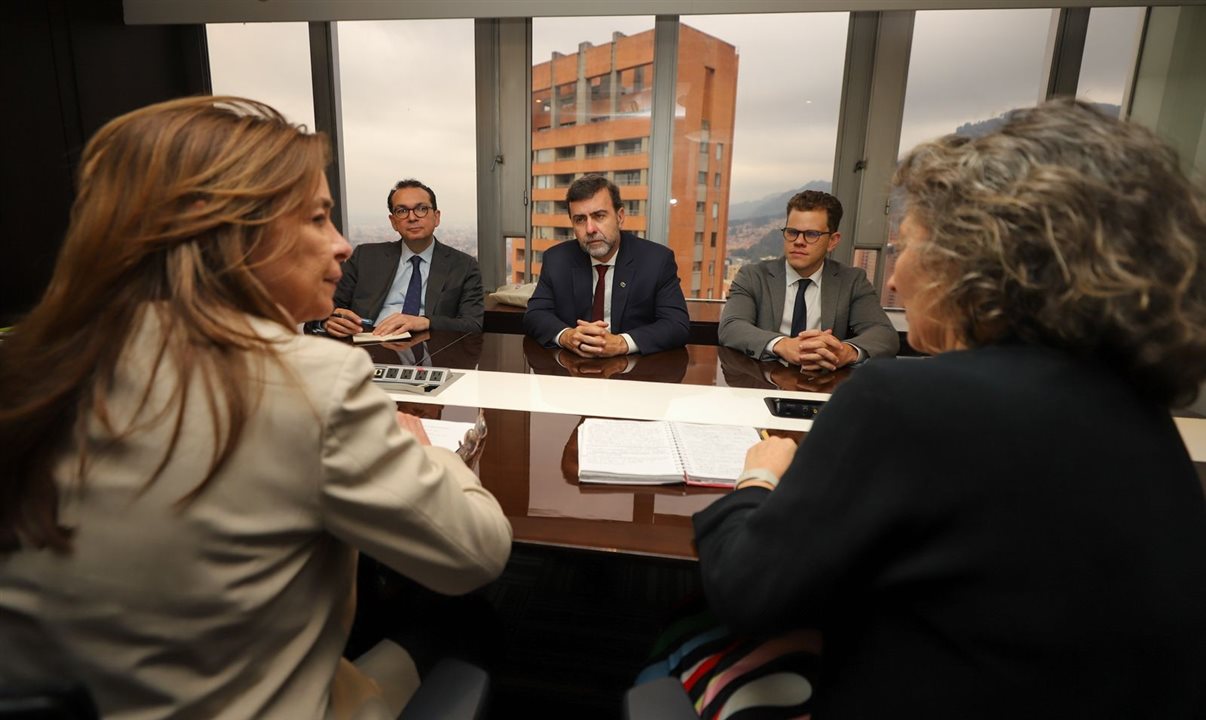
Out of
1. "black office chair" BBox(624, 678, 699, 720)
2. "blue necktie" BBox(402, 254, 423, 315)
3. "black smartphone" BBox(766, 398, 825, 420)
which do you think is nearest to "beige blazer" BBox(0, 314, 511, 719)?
"black office chair" BBox(624, 678, 699, 720)

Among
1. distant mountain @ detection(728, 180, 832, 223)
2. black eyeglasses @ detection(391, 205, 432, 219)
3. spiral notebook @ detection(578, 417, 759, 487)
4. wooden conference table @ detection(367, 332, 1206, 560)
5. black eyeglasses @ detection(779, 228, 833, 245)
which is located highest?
distant mountain @ detection(728, 180, 832, 223)

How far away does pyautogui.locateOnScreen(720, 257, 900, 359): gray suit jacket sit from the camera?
2.89 m

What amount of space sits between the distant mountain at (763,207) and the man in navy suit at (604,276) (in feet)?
5.97

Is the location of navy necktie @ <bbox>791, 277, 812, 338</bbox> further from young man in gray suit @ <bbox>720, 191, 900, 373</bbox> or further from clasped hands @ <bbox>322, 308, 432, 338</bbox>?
clasped hands @ <bbox>322, 308, 432, 338</bbox>

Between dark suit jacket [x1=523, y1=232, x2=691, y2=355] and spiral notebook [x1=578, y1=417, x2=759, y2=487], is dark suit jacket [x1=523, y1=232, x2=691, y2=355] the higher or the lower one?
the higher one

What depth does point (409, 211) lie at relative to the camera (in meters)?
3.26

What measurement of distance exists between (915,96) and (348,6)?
3.92 m

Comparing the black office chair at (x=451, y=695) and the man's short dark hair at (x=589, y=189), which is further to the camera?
the man's short dark hair at (x=589, y=189)

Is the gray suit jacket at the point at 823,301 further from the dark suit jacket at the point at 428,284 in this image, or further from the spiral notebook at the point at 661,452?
the dark suit jacket at the point at 428,284

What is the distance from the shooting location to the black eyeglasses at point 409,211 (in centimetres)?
326

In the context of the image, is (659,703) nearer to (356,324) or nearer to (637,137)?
(356,324)

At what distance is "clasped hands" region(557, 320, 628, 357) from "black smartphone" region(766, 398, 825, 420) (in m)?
0.78

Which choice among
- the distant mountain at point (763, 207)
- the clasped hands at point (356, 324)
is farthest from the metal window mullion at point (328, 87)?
the distant mountain at point (763, 207)

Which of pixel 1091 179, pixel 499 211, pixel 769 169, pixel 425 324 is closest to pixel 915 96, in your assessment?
pixel 769 169
